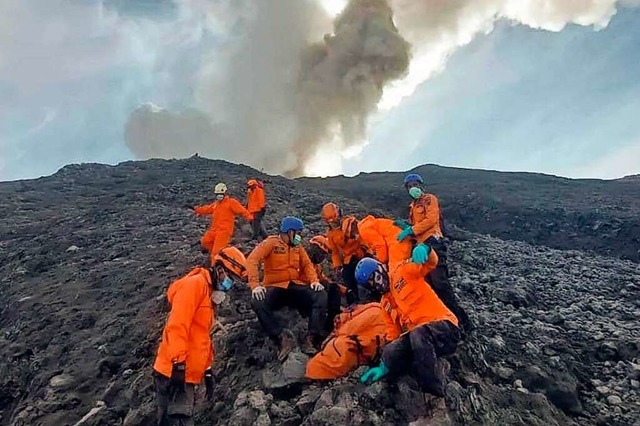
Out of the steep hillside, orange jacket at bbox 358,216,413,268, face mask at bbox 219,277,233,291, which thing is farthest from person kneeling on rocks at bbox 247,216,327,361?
the steep hillside

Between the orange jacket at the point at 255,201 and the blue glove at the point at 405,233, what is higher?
the orange jacket at the point at 255,201

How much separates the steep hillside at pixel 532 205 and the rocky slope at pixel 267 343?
12.3ft

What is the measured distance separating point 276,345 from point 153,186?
18075 millimetres

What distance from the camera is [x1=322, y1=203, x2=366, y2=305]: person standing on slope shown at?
8.27 meters

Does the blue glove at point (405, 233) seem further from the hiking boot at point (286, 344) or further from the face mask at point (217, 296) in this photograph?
the face mask at point (217, 296)

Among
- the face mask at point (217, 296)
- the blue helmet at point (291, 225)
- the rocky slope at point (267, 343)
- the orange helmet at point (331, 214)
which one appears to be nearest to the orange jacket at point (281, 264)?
the blue helmet at point (291, 225)

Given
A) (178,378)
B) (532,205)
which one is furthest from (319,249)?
(532,205)

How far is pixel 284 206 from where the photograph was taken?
18.7 meters

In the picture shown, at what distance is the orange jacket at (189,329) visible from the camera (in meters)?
5.06

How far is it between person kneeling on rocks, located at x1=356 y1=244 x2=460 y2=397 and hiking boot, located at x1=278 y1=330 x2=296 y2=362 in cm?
113

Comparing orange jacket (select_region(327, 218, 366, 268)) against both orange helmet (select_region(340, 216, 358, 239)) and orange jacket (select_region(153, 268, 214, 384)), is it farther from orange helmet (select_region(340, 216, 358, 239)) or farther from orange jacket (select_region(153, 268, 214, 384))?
orange jacket (select_region(153, 268, 214, 384))

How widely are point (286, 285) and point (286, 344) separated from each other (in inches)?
32.9

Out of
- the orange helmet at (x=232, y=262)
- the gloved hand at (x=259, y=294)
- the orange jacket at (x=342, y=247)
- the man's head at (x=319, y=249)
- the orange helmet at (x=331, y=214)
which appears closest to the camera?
the orange helmet at (x=232, y=262)

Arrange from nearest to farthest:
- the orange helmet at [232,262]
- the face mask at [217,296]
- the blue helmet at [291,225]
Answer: the face mask at [217,296] < the orange helmet at [232,262] < the blue helmet at [291,225]
